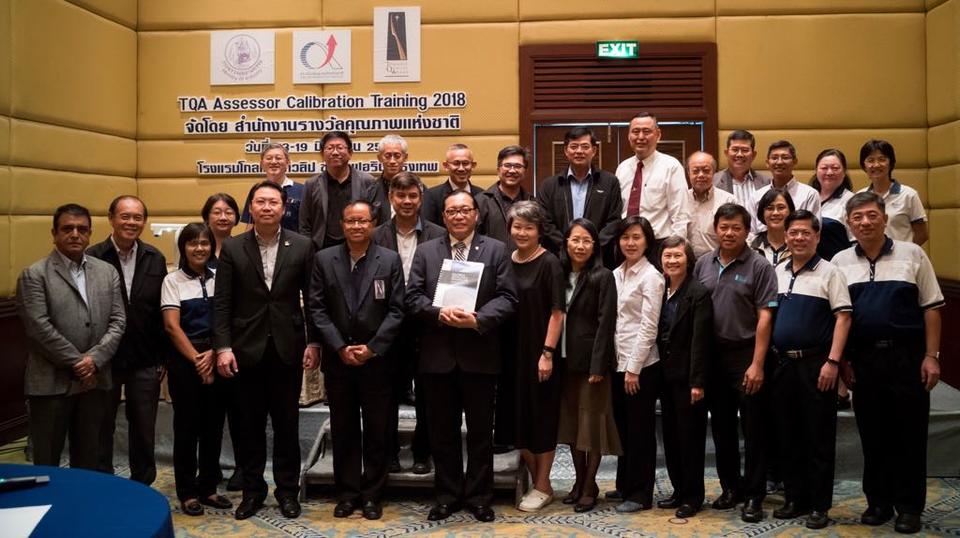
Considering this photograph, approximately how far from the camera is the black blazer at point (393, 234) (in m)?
4.22

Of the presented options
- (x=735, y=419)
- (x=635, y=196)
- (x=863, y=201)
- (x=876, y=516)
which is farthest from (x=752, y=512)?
(x=635, y=196)

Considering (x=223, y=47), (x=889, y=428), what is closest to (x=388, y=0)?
(x=223, y=47)

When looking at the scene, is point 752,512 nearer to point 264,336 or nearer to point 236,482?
point 264,336

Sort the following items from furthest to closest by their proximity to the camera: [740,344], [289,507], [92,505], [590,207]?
1. [590,207]
2. [289,507]
3. [740,344]
4. [92,505]

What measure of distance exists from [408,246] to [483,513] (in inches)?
53.5

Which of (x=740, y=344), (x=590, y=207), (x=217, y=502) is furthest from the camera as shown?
(x=590, y=207)

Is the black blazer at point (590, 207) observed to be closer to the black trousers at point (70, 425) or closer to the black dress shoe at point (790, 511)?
the black dress shoe at point (790, 511)

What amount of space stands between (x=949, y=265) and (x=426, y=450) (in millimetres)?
4077

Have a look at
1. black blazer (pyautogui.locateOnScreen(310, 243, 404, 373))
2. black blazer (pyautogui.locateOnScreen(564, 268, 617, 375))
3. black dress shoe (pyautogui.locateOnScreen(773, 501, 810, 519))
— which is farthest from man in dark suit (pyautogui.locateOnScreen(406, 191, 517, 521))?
black dress shoe (pyautogui.locateOnScreen(773, 501, 810, 519))

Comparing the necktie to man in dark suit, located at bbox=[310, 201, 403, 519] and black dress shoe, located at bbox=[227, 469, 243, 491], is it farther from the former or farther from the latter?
black dress shoe, located at bbox=[227, 469, 243, 491]

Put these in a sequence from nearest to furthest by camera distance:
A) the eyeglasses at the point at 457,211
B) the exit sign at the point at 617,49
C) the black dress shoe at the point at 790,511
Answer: the black dress shoe at the point at 790,511 < the eyeglasses at the point at 457,211 < the exit sign at the point at 617,49

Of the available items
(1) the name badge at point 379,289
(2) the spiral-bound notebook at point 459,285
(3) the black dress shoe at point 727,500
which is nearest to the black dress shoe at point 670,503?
(3) the black dress shoe at point 727,500

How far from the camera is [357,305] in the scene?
12.8 ft

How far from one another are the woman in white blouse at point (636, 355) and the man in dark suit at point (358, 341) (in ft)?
3.54
